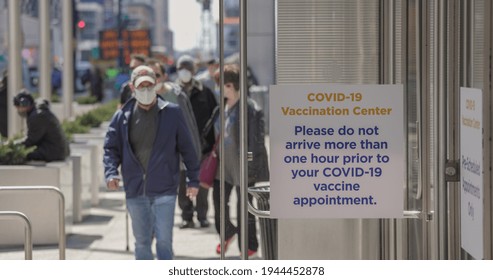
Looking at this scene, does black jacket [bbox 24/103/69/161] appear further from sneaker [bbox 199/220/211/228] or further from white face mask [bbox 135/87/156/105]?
white face mask [bbox 135/87/156/105]

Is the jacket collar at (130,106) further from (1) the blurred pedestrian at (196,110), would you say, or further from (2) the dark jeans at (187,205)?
(2) the dark jeans at (187,205)

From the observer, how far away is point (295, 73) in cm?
767

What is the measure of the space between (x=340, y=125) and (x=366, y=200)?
1.34 ft

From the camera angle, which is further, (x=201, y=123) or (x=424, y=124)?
(x=201, y=123)

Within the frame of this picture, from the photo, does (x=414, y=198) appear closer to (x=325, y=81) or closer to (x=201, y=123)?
(x=325, y=81)

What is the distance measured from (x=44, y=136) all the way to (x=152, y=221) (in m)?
4.15

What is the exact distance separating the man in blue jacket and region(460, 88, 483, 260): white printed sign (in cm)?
306

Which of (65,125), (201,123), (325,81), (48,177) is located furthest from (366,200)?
(65,125)

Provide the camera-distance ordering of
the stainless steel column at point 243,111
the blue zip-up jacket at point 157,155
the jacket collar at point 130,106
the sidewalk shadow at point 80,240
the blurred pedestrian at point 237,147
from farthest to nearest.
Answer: the sidewalk shadow at point 80,240 < the jacket collar at point 130,106 < the blue zip-up jacket at point 157,155 < the blurred pedestrian at point 237,147 < the stainless steel column at point 243,111

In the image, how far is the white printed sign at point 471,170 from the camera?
22.0 ft

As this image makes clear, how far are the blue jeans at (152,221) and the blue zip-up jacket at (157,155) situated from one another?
0.06 meters

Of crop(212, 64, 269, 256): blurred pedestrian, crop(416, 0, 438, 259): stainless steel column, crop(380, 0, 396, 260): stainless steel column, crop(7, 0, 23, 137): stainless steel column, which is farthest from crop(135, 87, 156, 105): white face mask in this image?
crop(7, 0, 23, 137): stainless steel column

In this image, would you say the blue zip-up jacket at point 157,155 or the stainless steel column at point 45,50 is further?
the stainless steel column at point 45,50

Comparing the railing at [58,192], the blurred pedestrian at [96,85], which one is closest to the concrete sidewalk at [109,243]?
the railing at [58,192]
